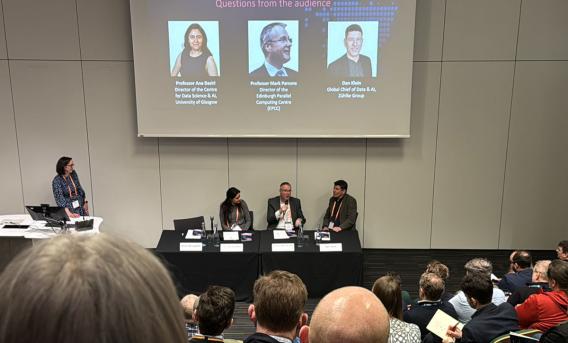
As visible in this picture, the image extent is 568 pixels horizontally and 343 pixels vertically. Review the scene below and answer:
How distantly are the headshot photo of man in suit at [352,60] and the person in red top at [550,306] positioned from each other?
3.54m

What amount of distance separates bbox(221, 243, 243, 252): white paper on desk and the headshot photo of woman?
228cm

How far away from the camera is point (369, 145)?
6094 millimetres

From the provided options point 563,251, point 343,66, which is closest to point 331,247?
point 563,251

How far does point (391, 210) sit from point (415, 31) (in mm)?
2462

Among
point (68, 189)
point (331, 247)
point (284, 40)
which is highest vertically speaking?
point (284, 40)

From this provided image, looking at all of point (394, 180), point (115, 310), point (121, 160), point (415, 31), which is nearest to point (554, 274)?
point (115, 310)

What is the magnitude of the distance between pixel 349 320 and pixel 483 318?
173 centimetres

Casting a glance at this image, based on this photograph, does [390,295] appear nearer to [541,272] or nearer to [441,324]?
[441,324]

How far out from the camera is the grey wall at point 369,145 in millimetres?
5785

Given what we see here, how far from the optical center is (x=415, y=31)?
5.82 metres

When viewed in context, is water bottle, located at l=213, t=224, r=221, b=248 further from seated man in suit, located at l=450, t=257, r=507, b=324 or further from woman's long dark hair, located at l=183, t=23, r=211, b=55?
seated man in suit, located at l=450, t=257, r=507, b=324

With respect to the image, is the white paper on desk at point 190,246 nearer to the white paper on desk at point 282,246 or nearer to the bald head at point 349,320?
the white paper on desk at point 282,246

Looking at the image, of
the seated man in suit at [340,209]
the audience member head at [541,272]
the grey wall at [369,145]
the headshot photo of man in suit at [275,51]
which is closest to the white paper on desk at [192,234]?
the grey wall at [369,145]

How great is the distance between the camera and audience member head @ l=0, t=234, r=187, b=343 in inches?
16.7
